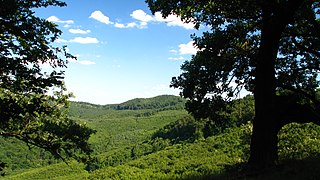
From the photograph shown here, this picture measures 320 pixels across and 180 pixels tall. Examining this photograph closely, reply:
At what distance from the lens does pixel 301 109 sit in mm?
12555

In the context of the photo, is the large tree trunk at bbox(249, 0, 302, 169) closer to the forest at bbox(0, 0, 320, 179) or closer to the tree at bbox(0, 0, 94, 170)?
the forest at bbox(0, 0, 320, 179)

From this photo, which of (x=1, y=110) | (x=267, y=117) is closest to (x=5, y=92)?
(x=1, y=110)

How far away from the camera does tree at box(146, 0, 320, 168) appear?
36.8 ft

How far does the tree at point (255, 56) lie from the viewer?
11.2 m

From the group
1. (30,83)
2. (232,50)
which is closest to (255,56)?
(232,50)

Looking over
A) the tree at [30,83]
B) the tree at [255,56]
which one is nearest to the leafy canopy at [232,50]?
the tree at [255,56]

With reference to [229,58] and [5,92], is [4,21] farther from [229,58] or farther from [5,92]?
[229,58]

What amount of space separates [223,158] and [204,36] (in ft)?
296

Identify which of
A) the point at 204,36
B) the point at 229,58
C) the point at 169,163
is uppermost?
the point at 204,36

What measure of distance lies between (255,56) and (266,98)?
94.1 inches

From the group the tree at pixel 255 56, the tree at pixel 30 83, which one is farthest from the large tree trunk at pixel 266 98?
the tree at pixel 30 83

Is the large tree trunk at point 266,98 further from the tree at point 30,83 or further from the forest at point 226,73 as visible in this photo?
the tree at point 30,83

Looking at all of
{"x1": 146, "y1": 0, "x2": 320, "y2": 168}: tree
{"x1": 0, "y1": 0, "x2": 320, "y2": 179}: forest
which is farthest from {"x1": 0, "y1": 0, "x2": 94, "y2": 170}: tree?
{"x1": 146, "y1": 0, "x2": 320, "y2": 168}: tree

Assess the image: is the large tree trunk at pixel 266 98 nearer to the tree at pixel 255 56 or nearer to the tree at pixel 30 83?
the tree at pixel 255 56
